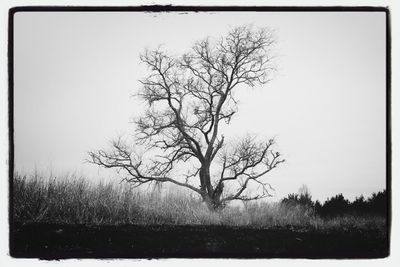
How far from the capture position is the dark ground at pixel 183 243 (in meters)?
7.61

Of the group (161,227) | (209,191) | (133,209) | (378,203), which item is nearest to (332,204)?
(378,203)

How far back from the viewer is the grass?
27.2 ft

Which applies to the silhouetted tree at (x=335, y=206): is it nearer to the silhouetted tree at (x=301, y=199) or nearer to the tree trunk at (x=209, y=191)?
the silhouetted tree at (x=301, y=199)

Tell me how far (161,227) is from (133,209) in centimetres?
77

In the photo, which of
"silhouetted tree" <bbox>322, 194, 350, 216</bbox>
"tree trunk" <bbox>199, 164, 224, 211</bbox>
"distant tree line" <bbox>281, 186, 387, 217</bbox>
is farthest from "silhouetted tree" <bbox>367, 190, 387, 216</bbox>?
"tree trunk" <bbox>199, 164, 224, 211</bbox>

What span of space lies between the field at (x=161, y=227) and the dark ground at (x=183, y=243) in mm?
14

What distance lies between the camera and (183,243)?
7.74 m

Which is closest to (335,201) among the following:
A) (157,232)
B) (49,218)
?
(157,232)

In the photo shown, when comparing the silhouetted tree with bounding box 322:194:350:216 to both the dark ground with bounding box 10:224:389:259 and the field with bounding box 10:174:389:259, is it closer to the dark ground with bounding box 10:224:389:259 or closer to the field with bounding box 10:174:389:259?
the field with bounding box 10:174:389:259

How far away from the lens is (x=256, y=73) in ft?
28.6

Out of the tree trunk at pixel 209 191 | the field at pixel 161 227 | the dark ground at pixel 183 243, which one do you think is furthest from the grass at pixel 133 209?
the dark ground at pixel 183 243

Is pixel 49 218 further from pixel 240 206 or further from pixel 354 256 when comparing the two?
pixel 354 256

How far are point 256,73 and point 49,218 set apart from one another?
3.96 meters

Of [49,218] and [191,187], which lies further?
[191,187]
